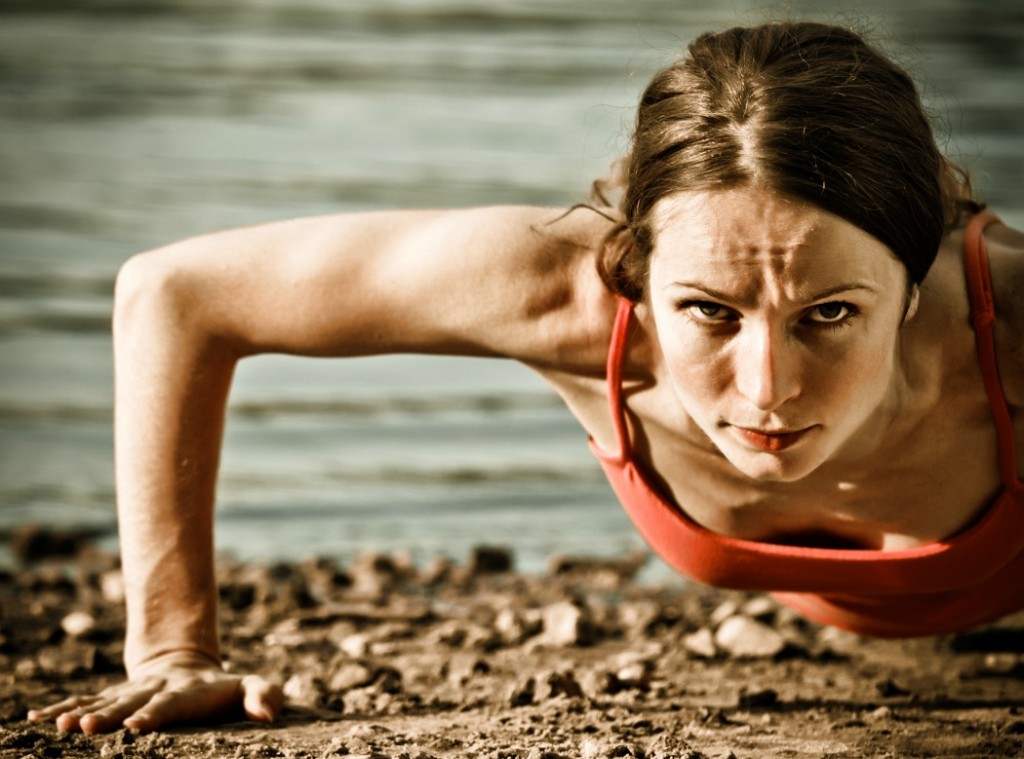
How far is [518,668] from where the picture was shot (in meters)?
4.15

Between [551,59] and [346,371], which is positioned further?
[551,59]

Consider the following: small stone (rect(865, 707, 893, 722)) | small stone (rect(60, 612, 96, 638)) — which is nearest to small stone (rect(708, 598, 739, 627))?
small stone (rect(865, 707, 893, 722))

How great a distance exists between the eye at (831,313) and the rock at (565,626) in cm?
187

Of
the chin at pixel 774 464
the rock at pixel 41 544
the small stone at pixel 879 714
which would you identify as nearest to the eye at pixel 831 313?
the chin at pixel 774 464

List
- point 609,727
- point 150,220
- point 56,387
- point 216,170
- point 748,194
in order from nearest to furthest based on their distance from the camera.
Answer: point 748,194, point 609,727, point 56,387, point 150,220, point 216,170

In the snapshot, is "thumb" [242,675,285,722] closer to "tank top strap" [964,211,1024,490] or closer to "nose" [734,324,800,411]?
"nose" [734,324,800,411]

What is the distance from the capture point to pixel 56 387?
8031 mm

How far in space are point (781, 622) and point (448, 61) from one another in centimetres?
1182

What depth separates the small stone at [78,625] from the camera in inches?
176

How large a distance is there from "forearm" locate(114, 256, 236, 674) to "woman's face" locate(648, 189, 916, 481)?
1.16 m

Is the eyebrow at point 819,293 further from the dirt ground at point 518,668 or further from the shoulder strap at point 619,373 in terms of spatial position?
the dirt ground at point 518,668

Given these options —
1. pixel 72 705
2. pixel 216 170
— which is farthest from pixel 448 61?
pixel 72 705

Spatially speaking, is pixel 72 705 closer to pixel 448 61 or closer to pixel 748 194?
pixel 748 194

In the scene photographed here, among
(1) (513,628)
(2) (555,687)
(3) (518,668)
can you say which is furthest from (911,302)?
(1) (513,628)
